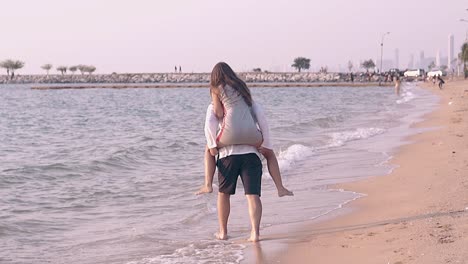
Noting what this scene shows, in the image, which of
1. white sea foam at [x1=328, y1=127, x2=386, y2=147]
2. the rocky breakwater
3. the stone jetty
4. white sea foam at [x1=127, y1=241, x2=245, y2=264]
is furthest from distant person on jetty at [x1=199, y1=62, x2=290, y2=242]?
the rocky breakwater

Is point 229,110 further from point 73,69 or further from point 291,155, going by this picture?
point 73,69

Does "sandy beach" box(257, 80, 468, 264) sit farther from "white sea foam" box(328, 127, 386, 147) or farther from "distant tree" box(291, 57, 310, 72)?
"distant tree" box(291, 57, 310, 72)

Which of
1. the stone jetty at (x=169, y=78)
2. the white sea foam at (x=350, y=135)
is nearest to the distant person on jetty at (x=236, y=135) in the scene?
the white sea foam at (x=350, y=135)

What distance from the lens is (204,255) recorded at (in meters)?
6.29

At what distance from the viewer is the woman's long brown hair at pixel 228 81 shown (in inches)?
254

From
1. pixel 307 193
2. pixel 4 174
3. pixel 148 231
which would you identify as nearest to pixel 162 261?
pixel 148 231

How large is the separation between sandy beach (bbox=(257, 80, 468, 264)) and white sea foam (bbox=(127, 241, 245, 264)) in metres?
0.32

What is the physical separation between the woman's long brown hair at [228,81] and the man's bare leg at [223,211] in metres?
0.95

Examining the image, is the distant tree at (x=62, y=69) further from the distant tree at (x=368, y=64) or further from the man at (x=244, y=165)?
the man at (x=244, y=165)

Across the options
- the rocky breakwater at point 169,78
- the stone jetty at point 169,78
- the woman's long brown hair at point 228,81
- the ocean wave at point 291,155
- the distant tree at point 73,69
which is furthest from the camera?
the distant tree at point 73,69

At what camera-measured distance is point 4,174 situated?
12.5 metres

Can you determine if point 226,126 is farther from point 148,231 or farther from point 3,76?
point 3,76

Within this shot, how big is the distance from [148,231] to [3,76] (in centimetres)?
14229

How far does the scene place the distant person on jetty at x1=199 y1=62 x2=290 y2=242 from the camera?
645 cm
